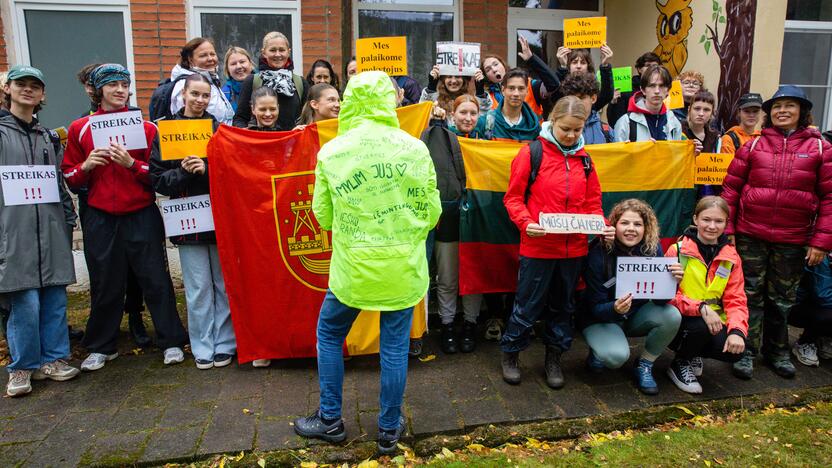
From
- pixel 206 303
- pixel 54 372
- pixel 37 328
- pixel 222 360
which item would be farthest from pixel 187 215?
pixel 54 372

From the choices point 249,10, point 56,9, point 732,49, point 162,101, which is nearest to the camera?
point 162,101

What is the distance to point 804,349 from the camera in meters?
4.34

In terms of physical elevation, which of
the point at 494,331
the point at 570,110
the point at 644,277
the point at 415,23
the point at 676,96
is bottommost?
the point at 494,331

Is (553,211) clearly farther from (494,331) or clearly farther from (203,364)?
(203,364)

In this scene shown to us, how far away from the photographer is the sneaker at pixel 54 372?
4.00 meters

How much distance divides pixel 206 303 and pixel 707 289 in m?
3.54

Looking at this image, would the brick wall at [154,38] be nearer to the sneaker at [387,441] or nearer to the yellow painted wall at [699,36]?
the sneaker at [387,441]

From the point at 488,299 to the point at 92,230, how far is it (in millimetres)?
3073

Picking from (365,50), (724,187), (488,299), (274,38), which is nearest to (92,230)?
(274,38)

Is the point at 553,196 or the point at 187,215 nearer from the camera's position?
the point at 553,196

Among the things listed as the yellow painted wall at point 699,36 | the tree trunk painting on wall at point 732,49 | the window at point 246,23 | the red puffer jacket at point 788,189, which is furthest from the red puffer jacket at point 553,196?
the window at point 246,23

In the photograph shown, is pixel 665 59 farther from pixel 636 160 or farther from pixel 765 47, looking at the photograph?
pixel 636 160

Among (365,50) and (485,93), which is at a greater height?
(365,50)

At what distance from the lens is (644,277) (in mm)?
3668
